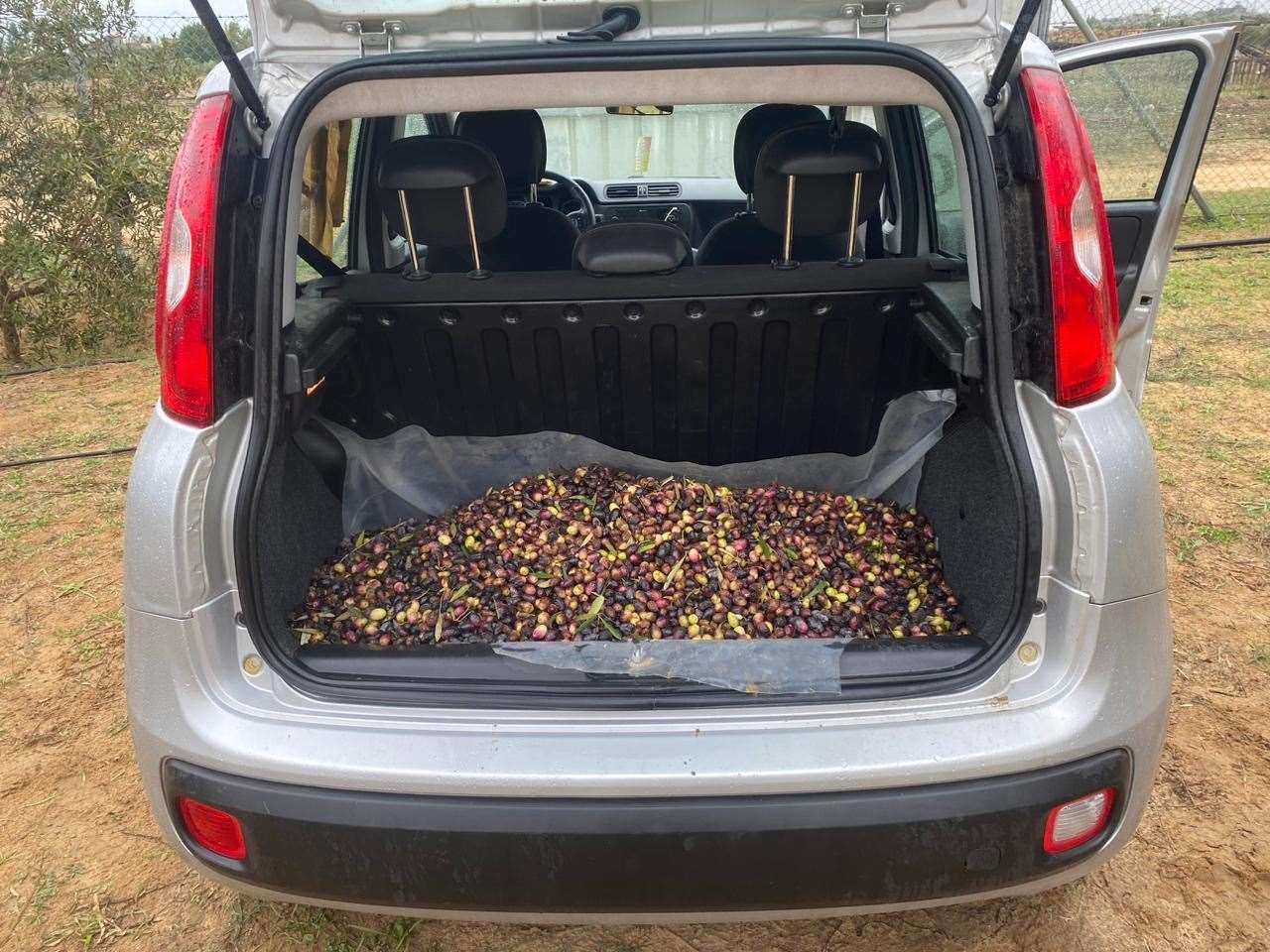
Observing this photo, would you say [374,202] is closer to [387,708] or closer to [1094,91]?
[387,708]

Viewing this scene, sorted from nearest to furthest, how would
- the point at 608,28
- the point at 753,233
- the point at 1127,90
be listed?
the point at 608,28
the point at 753,233
the point at 1127,90

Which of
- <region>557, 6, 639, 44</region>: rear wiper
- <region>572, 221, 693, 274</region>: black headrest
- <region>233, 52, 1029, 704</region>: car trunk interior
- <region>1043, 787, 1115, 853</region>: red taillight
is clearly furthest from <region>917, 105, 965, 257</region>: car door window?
<region>1043, 787, 1115, 853</region>: red taillight

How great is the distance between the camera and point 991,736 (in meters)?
1.42

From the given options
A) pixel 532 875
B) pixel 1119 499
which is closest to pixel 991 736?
pixel 1119 499

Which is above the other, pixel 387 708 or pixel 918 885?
pixel 387 708

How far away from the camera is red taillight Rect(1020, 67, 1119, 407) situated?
150 centimetres

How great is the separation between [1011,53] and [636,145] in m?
3.57

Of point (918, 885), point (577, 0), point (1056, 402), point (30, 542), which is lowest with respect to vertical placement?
point (30, 542)

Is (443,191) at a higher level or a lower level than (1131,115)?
higher

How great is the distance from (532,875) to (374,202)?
8.11 ft

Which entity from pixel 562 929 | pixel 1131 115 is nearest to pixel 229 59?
pixel 562 929

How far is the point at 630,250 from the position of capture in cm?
223

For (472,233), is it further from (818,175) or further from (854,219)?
(854,219)

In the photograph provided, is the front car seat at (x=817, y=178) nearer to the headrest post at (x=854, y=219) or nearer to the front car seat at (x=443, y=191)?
the headrest post at (x=854, y=219)
